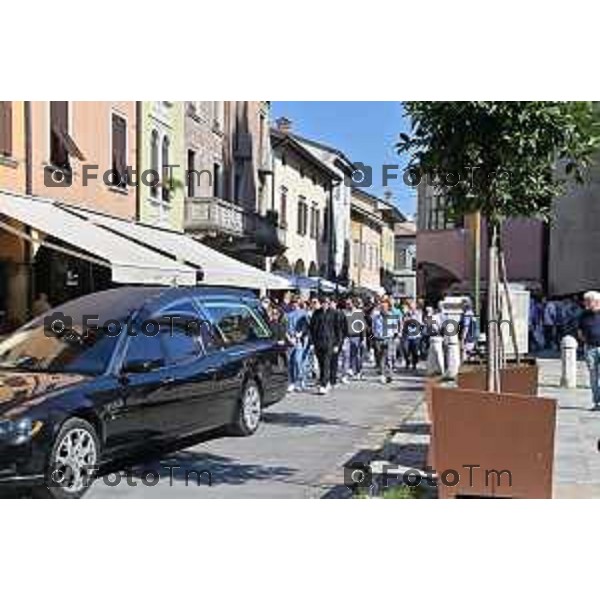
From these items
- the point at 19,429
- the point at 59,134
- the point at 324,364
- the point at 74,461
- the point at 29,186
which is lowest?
the point at 74,461

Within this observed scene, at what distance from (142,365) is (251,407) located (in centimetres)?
158

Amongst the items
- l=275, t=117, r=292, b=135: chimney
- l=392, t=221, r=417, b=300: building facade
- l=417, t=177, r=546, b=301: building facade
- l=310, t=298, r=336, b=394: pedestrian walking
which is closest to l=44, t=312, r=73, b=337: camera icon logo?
l=275, t=117, r=292, b=135: chimney

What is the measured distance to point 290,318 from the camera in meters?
9.41

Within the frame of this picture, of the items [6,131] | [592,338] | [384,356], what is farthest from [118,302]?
[384,356]

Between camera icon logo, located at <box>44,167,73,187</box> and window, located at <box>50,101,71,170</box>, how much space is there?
0.16 feet

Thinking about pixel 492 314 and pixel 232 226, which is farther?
pixel 232 226

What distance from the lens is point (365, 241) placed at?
9.02m

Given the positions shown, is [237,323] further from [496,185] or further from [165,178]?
[496,185]
